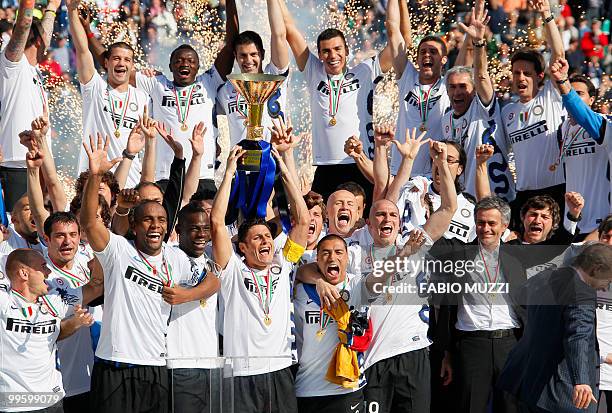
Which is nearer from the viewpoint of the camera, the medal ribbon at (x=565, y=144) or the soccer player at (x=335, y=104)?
the medal ribbon at (x=565, y=144)

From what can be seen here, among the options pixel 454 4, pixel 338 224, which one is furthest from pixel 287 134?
pixel 454 4

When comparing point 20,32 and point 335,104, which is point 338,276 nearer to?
point 335,104

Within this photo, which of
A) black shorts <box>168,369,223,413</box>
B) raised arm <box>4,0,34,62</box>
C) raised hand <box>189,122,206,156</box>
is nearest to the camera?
black shorts <box>168,369,223,413</box>

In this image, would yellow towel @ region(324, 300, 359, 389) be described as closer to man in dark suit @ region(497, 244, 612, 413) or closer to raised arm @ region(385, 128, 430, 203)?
man in dark suit @ region(497, 244, 612, 413)

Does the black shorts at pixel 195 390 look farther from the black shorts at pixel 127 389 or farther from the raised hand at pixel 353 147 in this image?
the raised hand at pixel 353 147

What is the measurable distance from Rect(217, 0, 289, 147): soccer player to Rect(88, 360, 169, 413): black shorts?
303 cm

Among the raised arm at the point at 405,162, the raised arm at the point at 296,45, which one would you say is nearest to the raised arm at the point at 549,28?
the raised arm at the point at 405,162

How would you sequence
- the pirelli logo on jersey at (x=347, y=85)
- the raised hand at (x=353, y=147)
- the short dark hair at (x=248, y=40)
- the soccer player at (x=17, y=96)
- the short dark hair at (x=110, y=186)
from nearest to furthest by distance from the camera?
1. the short dark hair at (x=110, y=186)
2. the raised hand at (x=353, y=147)
3. the short dark hair at (x=248, y=40)
4. the soccer player at (x=17, y=96)
5. the pirelli logo on jersey at (x=347, y=85)

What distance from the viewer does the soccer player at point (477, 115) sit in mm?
9930

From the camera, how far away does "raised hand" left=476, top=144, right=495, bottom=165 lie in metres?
9.21

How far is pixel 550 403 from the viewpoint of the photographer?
7.49 meters

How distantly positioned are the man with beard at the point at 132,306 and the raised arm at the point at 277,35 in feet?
9.20

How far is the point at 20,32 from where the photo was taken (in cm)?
1013

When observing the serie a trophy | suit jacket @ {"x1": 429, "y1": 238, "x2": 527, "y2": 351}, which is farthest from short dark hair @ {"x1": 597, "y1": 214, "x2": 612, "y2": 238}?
the serie a trophy
